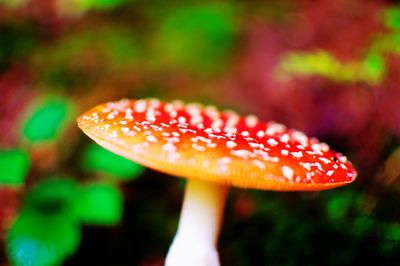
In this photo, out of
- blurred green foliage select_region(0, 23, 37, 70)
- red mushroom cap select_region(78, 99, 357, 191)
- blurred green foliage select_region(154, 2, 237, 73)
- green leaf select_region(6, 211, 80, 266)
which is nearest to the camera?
red mushroom cap select_region(78, 99, 357, 191)

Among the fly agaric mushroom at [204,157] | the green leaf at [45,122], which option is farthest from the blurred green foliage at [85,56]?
the fly agaric mushroom at [204,157]

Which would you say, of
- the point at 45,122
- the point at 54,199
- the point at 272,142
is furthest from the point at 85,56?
the point at 272,142

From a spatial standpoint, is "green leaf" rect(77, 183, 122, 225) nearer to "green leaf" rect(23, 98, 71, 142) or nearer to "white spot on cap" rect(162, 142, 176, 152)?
"green leaf" rect(23, 98, 71, 142)

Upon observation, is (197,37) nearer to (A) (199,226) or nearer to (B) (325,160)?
(A) (199,226)

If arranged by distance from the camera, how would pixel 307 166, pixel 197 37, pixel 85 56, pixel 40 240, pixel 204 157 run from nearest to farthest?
1. pixel 204 157
2. pixel 307 166
3. pixel 40 240
4. pixel 85 56
5. pixel 197 37

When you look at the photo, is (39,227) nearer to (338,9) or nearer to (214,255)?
(214,255)

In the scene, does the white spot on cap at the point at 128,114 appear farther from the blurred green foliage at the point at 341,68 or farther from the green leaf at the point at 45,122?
the blurred green foliage at the point at 341,68

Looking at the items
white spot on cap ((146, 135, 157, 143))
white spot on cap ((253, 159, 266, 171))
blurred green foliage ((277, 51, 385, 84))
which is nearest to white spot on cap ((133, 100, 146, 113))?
white spot on cap ((146, 135, 157, 143))
